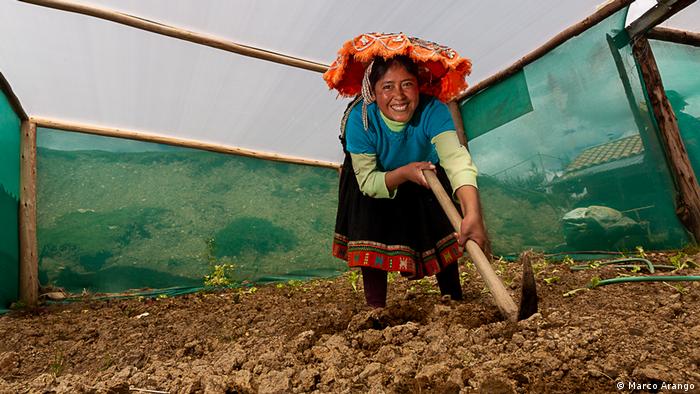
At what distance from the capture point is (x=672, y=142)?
2410 mm

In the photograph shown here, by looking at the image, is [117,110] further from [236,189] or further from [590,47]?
[590,47]

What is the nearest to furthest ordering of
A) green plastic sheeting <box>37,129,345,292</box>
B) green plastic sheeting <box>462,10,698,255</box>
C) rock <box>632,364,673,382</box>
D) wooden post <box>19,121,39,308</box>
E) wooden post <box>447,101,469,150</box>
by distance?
1. rock <box>632,364,673,382</box>
2. green plastic sheeting <box>462,10,698,255</box>
3. wooden post <box>19,121,39,308</box>
4. green plastic sheeting <box>37,129,345,292</box>
5. wooden post <box>447,101,469,150</box>

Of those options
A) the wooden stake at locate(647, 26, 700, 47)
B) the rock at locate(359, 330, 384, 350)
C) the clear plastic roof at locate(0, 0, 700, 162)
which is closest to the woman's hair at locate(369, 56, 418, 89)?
the clear plastic roof at locate(0, 0, 700, 162)

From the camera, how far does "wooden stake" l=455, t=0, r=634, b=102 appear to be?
2516 mm

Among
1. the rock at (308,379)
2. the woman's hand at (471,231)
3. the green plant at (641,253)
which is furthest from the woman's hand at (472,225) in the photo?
the green plant at (641,253)

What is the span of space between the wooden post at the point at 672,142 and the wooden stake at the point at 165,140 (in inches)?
106

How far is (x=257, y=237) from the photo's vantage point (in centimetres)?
372

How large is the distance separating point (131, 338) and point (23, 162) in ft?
6.39

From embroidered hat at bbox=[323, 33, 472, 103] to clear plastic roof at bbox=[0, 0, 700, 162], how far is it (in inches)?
32.9

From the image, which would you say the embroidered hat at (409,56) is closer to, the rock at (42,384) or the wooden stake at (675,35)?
the rock at (42,384)

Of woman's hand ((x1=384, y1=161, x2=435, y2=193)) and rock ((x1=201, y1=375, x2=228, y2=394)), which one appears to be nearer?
rock ((x1=201, y1=375, x2=228, y2=394))

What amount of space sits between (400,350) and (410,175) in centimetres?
73

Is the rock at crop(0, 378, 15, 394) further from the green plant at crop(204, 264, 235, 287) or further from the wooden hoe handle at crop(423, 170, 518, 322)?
the green plant at crop(204, 264, 235, 287)

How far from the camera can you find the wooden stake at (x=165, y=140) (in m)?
3.04
